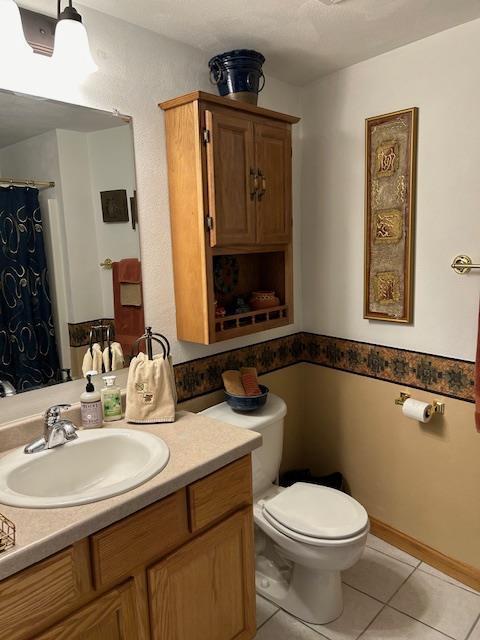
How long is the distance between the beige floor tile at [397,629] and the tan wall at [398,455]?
38 cm

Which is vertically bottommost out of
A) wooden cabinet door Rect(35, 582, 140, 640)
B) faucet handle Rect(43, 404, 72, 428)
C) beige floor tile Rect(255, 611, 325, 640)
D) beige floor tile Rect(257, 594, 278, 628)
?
beige floor tile Rect(255, 611, 325, 640)

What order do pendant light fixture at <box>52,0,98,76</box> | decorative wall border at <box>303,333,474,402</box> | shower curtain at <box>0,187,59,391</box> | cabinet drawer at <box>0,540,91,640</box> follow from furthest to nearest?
decorative wall border at <box>303,333,474,402</box>
shower curtain at <box>0,187,59,391</box>
pendant light fixture at <box>52,0,98,76</box>
cabinet drawer at <box>0,540,91,640</box>

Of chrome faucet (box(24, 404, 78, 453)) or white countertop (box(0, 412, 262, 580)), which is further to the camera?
chrome faucet (box(24, 404, 78, 453))

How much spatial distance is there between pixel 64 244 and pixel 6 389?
50cm

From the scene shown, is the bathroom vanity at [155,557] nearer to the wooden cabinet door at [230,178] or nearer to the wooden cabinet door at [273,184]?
the wooden cabinet door at [230,178]

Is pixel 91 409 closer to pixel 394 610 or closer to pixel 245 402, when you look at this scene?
pixel 245 402

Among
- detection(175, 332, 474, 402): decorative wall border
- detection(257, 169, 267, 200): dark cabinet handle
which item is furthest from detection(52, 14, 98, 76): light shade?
detection(175, 332, 474, 402): decorative wall border

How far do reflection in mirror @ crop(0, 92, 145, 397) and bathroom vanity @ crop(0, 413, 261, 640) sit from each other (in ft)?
1.40

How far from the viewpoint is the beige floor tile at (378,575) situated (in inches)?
78.7

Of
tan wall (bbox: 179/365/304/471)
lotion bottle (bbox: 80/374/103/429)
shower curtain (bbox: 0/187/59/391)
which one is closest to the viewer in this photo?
shower curtain (bbox: 0/187/59/391)

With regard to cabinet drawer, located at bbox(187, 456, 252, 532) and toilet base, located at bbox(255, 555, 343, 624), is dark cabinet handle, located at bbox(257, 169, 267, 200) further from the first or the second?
toilet base, located at bbox(255, 555, 343, 624)

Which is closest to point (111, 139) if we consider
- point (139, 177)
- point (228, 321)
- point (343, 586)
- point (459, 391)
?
point (139, 177)

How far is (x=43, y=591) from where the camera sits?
103 centimetres

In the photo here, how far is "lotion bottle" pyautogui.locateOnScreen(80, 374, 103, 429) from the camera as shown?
1570 mm
